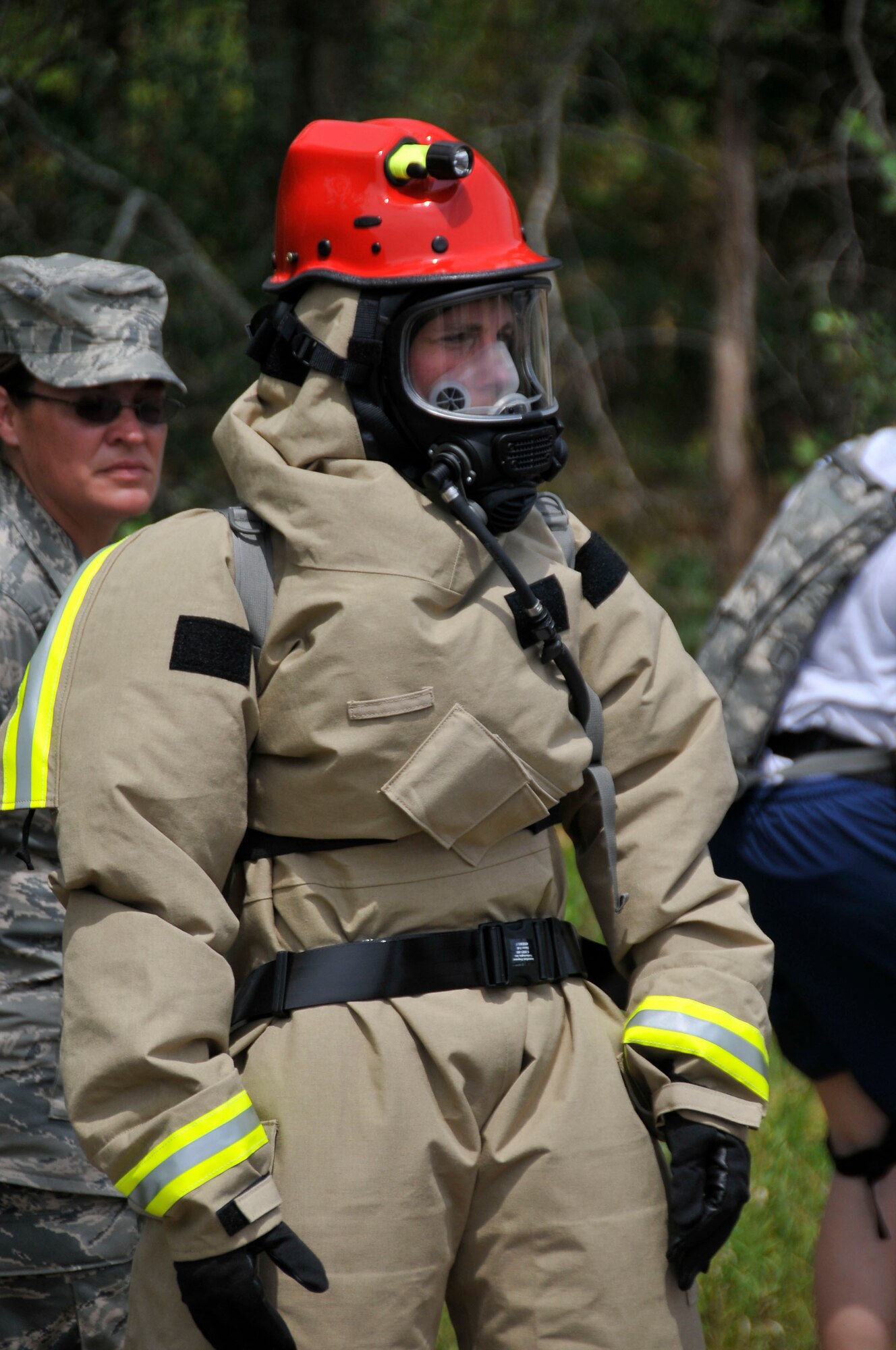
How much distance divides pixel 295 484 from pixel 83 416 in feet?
3.93

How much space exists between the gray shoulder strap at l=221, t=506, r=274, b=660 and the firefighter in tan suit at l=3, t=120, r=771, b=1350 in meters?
0.01

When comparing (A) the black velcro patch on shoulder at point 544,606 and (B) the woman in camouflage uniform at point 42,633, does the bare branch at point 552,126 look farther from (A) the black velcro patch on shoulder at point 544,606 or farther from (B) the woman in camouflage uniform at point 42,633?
(A) the black velcro patch on shoulder at point 544,606

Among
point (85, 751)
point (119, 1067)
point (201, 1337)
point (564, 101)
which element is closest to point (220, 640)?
point (85, 751)

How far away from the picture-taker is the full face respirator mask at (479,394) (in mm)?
2094

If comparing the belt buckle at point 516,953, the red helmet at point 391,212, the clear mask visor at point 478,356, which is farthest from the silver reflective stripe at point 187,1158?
the red helmet at point 391,212

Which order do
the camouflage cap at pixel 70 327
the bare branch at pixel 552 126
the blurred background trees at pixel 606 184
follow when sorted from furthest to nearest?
the bare branch at pixel 552 126
the blurred background trees at pixel 606 184
the camouflage cap at pixel 70 327

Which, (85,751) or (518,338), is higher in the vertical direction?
(518,338)

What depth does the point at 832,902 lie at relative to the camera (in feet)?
8.63

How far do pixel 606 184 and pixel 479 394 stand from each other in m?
10.2

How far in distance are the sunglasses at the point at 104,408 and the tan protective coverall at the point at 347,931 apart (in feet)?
3.33

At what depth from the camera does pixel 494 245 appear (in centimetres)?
219

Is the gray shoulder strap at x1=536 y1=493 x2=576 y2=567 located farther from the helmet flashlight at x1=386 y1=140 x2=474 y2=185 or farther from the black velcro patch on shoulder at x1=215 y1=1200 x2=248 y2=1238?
the black velcro patch on shoulder at x1=215 y1=1200 x2=248 y2=1238

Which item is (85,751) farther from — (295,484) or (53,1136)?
(53,1136)

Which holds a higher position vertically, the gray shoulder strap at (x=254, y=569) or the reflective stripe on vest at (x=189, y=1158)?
the gray shoulder strap at (x=254, y=569)
